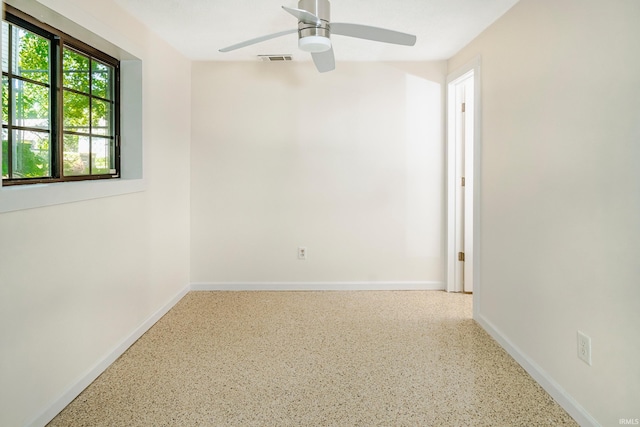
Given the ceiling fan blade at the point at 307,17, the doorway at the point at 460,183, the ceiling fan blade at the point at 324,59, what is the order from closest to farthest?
the ceiling fan blade at the point at 307,17 < the ceiling fan blade at the point at 324,59 < the doorway at the point at 460,183

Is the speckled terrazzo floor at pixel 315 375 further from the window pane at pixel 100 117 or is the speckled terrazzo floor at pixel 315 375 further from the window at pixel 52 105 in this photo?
the window pane at pixel 100 117

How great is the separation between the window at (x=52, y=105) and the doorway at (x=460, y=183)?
295 cm

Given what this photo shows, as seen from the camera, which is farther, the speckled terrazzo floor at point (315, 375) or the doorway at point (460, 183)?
the doorway at point (460, 183)

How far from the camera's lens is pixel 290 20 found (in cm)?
302

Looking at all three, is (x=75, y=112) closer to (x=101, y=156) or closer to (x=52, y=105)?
(x=52, y=105)

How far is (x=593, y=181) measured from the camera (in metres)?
1.98

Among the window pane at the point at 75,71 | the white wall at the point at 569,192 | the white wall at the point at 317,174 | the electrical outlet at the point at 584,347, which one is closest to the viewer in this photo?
the white wall at the point at 569,192

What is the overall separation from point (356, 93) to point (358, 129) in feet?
1.17

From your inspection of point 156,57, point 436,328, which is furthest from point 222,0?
point 436,328

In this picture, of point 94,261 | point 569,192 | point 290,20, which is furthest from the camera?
point 290,20

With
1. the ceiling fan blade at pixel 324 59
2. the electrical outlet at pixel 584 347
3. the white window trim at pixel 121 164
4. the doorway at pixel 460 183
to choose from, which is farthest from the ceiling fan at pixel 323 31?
the doorway at pixel 460 183

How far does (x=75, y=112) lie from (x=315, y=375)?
6.87 ft

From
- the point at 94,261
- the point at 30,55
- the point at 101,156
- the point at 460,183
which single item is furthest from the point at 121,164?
the point at 460,183

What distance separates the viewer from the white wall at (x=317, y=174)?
429cm
